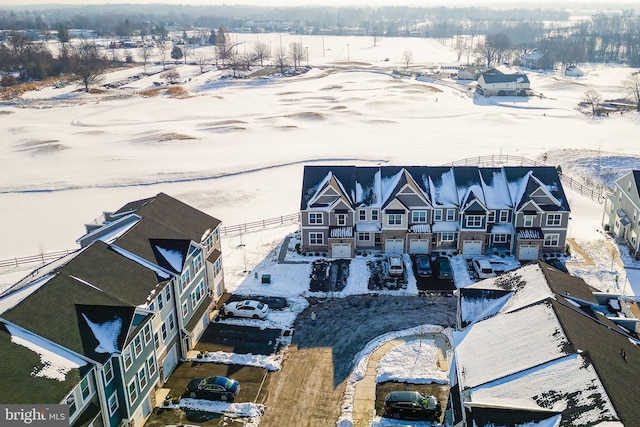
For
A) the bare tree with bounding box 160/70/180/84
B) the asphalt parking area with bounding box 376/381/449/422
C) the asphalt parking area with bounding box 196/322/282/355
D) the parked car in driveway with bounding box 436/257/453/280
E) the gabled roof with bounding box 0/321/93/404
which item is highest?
the bare tree with bounding box 160/70/180/84

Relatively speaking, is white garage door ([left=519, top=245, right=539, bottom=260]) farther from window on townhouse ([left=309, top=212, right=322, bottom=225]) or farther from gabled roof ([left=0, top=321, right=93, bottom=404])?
gabled roof ([left=0, top=321, right=93, bottom=404])

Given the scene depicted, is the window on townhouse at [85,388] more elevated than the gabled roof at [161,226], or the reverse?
the gabled roof at [161,226]

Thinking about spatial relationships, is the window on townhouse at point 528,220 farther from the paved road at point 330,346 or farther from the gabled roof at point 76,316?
the gabled roof at point 76,316

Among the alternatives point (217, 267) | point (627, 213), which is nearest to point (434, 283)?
point (217, 267)

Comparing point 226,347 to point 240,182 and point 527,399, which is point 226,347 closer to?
point 527,399

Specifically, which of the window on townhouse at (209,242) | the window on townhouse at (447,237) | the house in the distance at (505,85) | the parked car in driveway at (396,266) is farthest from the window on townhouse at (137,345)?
the house in the distance at (505,85)

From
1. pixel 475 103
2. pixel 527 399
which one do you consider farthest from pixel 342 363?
pixel 475 103

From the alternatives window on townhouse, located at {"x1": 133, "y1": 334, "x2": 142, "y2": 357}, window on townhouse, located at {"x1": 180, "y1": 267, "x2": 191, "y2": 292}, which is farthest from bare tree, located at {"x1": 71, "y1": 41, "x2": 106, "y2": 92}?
window on townhouse, located at {"x1": 133, "y1": 334, "x2": 142, "y2": 357}
